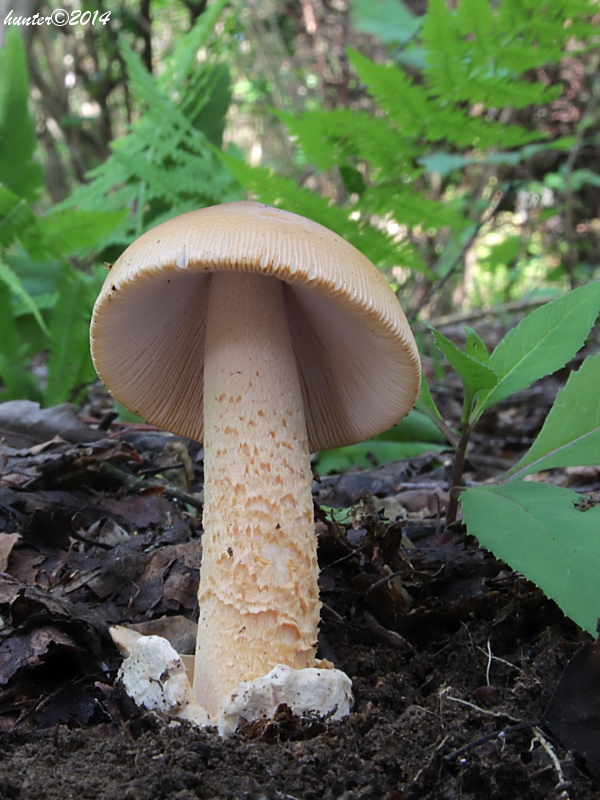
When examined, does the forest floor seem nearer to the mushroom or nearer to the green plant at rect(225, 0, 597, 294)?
the mushroom

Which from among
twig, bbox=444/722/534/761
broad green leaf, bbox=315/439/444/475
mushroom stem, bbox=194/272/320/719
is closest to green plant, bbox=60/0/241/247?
broad green leaf, bbox=315/439/444/475

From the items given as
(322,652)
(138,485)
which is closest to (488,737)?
(322,652)

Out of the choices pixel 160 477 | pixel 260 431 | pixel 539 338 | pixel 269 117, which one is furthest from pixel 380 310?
pixel 269 117

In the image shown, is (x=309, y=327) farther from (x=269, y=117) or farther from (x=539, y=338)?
(x=269, y=117)

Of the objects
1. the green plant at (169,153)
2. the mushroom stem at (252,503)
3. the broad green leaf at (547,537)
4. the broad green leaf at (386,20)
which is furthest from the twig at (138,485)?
the broad green leaf at (386,20)

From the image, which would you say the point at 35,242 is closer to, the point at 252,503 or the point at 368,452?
the point at 368,452

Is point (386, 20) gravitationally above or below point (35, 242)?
above

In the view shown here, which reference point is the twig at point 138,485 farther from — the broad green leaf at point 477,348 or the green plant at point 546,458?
the broad green leaf at point 477,348
